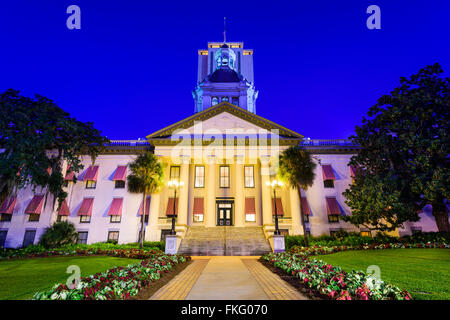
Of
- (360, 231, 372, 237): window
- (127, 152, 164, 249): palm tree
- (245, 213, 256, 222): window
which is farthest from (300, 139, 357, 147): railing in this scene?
(127, 152, 164, 249): palm tree

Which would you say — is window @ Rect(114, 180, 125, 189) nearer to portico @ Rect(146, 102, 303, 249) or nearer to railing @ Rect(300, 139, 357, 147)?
portico @ Rect(146, 102, 303, 249)

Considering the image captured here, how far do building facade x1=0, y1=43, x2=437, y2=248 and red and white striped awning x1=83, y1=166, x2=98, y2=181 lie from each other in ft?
0.33

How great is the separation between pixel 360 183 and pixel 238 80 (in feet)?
95.1

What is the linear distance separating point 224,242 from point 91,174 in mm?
16994

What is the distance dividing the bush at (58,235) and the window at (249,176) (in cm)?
1768

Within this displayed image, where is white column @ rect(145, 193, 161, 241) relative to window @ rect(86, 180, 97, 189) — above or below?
below

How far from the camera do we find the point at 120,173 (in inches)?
1062

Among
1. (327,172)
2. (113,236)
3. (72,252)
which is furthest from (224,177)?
(72,252)

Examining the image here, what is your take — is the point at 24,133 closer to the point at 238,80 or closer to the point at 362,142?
the point at 362,142

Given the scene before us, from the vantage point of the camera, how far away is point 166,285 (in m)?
8.17

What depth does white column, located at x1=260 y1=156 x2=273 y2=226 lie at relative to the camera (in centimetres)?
2279

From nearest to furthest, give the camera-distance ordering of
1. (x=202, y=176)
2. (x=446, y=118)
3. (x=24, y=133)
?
(x=24, y=133) < (x=446, y=118) < (x=202, y=176)

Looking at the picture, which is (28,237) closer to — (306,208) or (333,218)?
(306,208)
